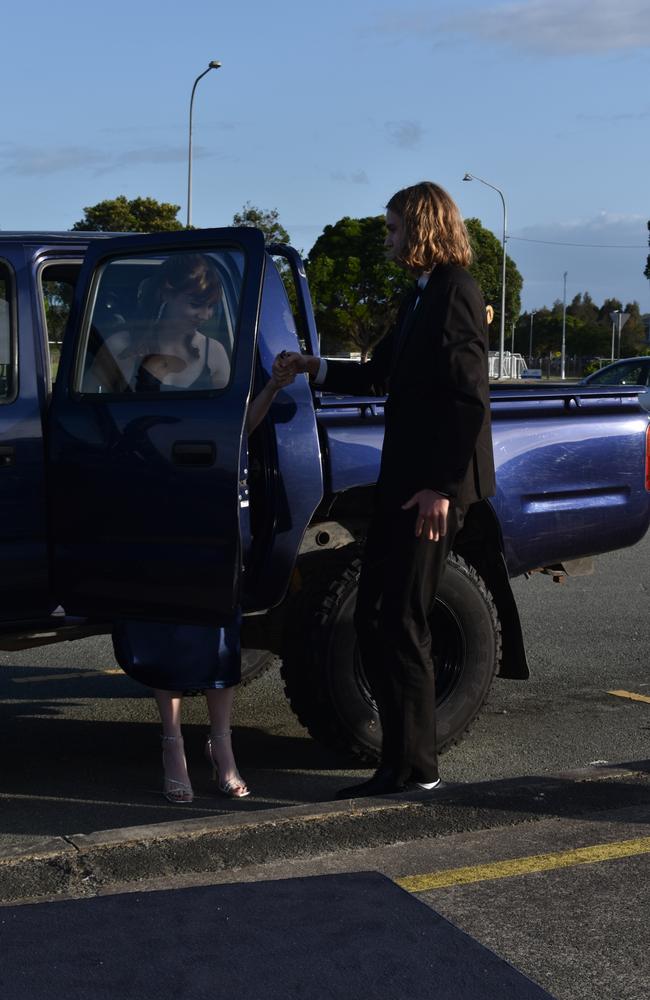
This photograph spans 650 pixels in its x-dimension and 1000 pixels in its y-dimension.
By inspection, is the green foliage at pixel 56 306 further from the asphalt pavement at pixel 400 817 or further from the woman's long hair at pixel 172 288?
the asphalt pavement at pixel 400 817

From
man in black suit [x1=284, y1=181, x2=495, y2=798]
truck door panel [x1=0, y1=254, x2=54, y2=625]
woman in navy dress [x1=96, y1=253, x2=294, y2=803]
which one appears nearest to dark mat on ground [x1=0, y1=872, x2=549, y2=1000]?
man in black suit [x1=284, y1=181, x2=495, y2=798]

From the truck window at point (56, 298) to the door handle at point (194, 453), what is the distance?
64 centimetres

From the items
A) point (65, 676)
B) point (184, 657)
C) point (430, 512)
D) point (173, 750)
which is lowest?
point (65, 676)

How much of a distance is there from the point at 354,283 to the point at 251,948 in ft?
216

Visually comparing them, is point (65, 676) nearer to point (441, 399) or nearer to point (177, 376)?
point (177, 376)

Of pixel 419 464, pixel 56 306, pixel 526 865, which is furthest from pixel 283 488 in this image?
pixel 526 865

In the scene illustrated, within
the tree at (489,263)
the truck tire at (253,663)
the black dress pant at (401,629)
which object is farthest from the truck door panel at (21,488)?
the tree at (489,263)

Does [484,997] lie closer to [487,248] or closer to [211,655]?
[211,655]

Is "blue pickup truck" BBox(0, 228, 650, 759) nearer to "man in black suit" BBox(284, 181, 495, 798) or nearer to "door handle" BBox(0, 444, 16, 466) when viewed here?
"door handle" BBox(0, 444, 16, 466)

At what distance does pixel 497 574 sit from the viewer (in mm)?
Result: 5285

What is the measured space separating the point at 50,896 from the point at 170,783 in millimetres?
972

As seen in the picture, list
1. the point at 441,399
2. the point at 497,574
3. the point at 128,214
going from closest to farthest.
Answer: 1. the point at 441,399
2. the point at 497,574
3. the point at 128,214

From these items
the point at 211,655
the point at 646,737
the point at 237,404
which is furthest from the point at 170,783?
the point at 646,737

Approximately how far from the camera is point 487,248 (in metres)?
76.7
